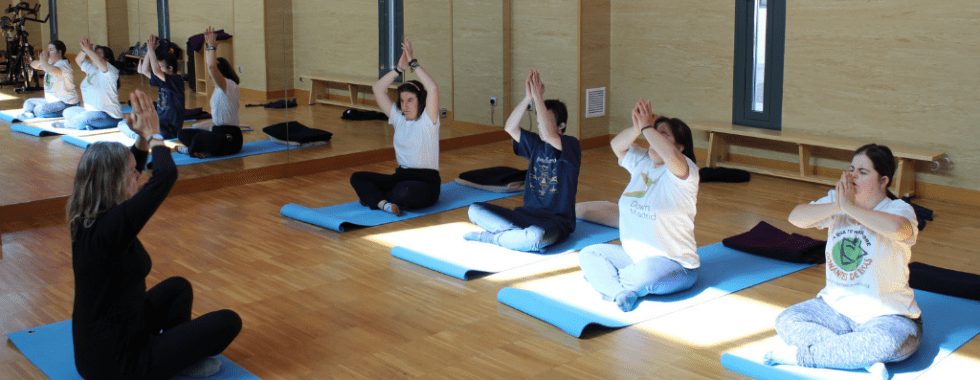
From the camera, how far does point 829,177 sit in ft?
19.4

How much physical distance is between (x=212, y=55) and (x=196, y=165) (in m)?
0.79

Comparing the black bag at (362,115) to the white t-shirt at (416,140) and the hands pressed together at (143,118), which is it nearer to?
the white t-shirt at (416,140)

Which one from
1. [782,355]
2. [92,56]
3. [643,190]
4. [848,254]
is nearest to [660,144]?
[643,190]

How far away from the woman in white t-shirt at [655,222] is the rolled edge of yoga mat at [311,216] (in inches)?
66.3

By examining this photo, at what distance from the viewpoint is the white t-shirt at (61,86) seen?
16.4 feet

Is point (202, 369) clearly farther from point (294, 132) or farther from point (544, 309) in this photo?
point (294, 132)

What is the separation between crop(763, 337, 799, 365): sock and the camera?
8.96 ft

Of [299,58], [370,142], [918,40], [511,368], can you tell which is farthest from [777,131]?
[511,368]

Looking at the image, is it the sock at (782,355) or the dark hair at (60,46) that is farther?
the dark hair at (60,46)

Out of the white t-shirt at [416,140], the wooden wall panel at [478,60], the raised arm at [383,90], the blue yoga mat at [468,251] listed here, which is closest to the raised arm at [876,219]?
the blue yoga mat at [468,251]

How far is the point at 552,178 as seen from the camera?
4191 mm

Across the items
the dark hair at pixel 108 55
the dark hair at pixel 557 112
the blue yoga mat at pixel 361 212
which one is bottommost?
the blue yoga mat at pixel 361 212

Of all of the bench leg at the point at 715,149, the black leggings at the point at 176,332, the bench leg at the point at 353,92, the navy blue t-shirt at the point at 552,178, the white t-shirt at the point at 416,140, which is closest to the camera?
the black leggings at the point at 176,332

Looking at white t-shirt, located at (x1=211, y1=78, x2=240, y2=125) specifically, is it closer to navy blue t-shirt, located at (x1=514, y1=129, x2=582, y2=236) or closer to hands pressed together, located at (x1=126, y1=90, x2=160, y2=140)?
navy blue t-shirt, located at (x1=514, y1=129, x2=582, y2=236)
